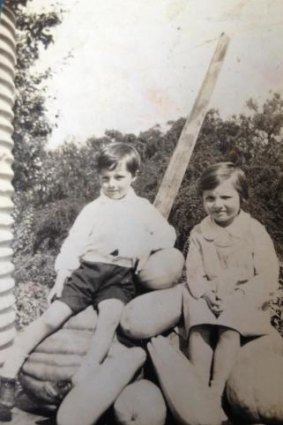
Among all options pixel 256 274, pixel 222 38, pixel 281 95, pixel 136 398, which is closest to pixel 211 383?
pixel 136 398

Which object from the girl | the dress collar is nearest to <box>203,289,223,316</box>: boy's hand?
the girl

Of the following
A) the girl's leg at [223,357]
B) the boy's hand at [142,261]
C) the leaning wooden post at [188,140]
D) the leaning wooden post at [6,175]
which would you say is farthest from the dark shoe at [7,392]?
the leaning wooden post at [188,140]

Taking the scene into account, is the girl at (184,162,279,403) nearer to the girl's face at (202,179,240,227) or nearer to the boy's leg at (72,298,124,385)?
the girl's face at (202,179,240,227)

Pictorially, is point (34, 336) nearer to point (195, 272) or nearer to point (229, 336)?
point (195, 272)

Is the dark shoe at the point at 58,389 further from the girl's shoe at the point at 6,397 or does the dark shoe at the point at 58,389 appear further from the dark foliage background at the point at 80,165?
the dark foliage background at the point at 80,165

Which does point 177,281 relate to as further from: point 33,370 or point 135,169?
point 33,370

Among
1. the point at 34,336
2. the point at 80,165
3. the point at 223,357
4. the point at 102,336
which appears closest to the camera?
the point at 223,357

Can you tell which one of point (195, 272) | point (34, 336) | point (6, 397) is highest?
point (195, 272)

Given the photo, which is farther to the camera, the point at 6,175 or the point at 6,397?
the point at 6,175

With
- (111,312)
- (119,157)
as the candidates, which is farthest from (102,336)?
(119,157)
